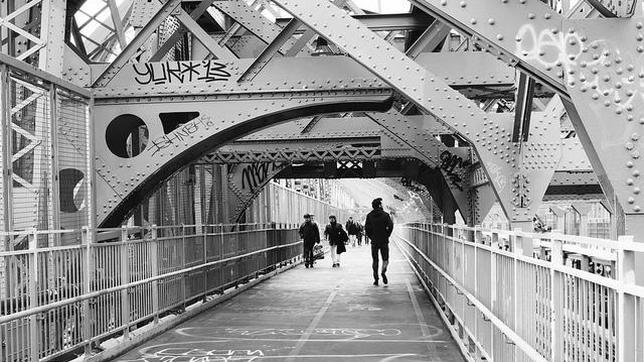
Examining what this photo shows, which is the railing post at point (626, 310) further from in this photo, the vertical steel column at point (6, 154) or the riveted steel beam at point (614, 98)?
the vertical steel column at point (6, 154)

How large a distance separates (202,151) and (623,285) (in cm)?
1105

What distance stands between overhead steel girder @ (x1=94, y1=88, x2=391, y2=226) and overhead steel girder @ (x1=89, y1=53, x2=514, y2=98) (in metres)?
0.13

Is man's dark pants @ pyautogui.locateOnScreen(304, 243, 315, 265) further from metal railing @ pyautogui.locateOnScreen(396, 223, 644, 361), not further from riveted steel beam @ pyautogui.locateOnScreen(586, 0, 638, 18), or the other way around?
riveted steel beam @ pyautogui.locateOnScreen(586, 0, 638, 18)

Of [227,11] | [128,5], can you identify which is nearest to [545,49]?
[227,11]

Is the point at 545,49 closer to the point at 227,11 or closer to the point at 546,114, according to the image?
the point at 546,114

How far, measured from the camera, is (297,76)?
12883 millimetres

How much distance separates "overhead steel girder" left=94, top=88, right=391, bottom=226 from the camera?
12828 millimetres

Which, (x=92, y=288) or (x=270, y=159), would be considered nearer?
(x=92, y=288)

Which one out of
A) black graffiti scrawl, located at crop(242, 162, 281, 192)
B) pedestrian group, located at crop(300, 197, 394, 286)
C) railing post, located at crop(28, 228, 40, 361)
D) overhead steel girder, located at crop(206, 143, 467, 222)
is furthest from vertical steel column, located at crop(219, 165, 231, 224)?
railing post, located at crop(28, 228, 40, 361)

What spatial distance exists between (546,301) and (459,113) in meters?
5.63

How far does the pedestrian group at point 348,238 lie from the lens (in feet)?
66.3

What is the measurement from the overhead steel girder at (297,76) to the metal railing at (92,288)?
237cm

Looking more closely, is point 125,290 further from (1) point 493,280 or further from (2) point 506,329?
(2) point 506,329

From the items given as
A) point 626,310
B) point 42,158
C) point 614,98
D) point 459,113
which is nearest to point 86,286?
point 42,158
